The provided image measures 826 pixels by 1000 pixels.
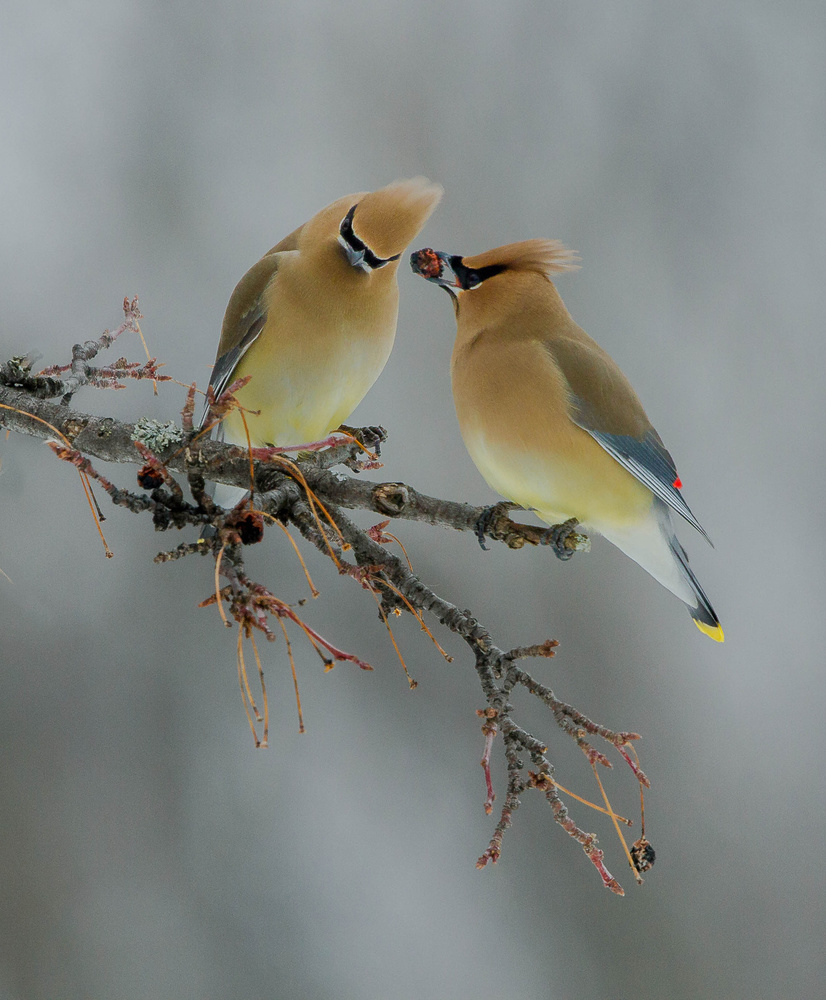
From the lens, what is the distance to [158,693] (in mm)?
2119

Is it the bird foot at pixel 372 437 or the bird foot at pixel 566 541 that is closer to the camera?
the bird foot at pixel 566 541

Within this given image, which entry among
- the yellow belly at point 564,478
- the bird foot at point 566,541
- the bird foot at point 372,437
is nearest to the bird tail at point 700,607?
the yellow belly at point 564,478

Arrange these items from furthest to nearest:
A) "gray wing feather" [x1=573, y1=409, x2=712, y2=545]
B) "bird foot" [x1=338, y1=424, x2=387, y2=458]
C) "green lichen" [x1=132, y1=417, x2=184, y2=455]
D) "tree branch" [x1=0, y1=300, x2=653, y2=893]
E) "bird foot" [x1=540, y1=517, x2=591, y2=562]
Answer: "gray wing feather" [x1=573, y1=409, x2=712, y2=545] < "bird foot" [x1=338, y1=424, x2=387, y2=458] < "bird foot" [x1=540, y1=517, x2=591, y2=562] < "green lichen" [x1=132, y1=417, x2=184, y2=455] < "tree branch" [x1=0, y1=300, x2=653, y2=893]

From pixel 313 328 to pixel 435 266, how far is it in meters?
0.22

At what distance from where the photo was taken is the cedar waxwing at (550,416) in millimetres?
1262

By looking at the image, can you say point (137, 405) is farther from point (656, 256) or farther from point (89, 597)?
point (656, 256)

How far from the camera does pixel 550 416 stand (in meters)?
1.29

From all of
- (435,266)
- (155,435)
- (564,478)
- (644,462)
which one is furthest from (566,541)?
(155,435)

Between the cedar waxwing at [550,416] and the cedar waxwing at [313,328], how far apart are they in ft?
0.36

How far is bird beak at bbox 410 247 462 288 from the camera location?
117 cm

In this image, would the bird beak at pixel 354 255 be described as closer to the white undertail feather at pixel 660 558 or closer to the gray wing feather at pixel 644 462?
the gray wing feather at pixel 644 462

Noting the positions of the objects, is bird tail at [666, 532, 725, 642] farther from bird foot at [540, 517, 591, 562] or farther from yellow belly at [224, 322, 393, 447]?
yellow belly at [224, 322, 393, 447]

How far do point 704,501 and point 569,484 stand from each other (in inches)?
46.6

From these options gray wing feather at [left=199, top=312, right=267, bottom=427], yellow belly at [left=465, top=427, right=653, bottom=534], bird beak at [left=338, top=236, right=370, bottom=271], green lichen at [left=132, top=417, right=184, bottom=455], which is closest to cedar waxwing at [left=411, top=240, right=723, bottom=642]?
yellow belly at [left=465, top=427, right=653, bottom=534]
